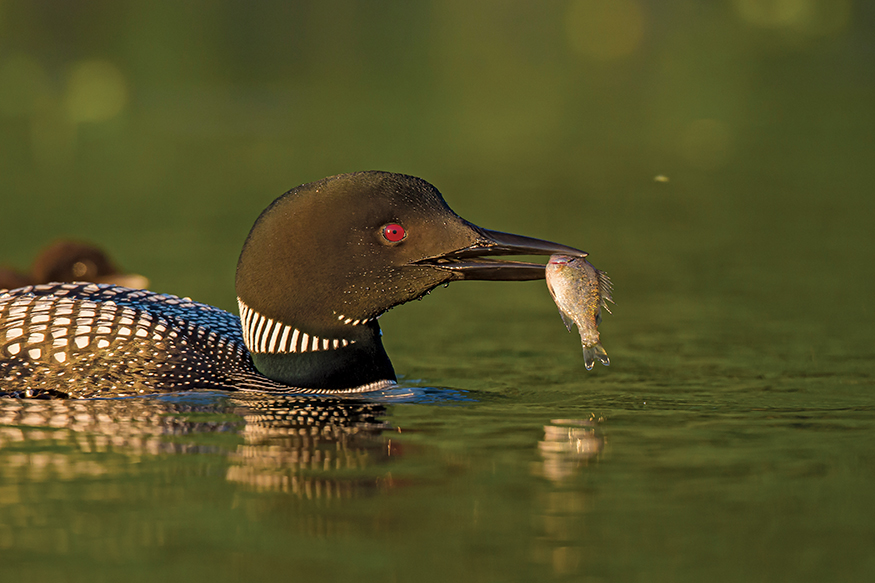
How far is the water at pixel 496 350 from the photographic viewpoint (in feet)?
12.7

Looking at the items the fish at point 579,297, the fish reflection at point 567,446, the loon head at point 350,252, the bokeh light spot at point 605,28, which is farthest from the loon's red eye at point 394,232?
the bokeh light spot at point 605,28

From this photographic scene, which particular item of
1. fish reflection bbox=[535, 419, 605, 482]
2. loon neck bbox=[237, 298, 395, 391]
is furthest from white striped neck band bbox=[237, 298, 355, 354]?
fish reflection bbox=[535, 419, 605, 482]

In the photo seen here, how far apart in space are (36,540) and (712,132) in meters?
15.1

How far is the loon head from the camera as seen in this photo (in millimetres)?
5660

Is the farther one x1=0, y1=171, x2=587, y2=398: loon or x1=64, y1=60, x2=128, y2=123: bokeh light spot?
x1=64, y1=60, x2=128, y2=123: bokeh light spot

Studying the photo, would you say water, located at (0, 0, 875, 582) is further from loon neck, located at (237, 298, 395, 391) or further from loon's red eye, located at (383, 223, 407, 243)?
loon's red eye, located at (383, 223, 407, 243)

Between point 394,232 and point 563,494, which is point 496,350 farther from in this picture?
point 563,494

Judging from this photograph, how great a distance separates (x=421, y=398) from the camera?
5.89m

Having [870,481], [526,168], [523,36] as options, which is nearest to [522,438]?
[870,481]

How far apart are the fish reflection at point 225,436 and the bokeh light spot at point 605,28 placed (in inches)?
923

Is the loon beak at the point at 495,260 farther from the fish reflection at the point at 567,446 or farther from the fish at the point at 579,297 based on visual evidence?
the fish reflection at the point at 567,446

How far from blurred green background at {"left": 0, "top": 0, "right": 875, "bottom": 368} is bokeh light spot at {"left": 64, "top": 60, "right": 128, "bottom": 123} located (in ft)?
0.18

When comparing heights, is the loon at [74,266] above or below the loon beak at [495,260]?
above

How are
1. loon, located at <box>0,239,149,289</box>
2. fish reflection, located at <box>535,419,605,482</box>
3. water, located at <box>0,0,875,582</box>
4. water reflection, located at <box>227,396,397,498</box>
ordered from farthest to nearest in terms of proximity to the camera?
loon, located at <box>0,239,149,289</box> → fish reflection, located at <box>535,419,605,482</box> → water reflection, located at <box>227,396,397,498</box> → water, located at <box>0,0,875,582</box>
